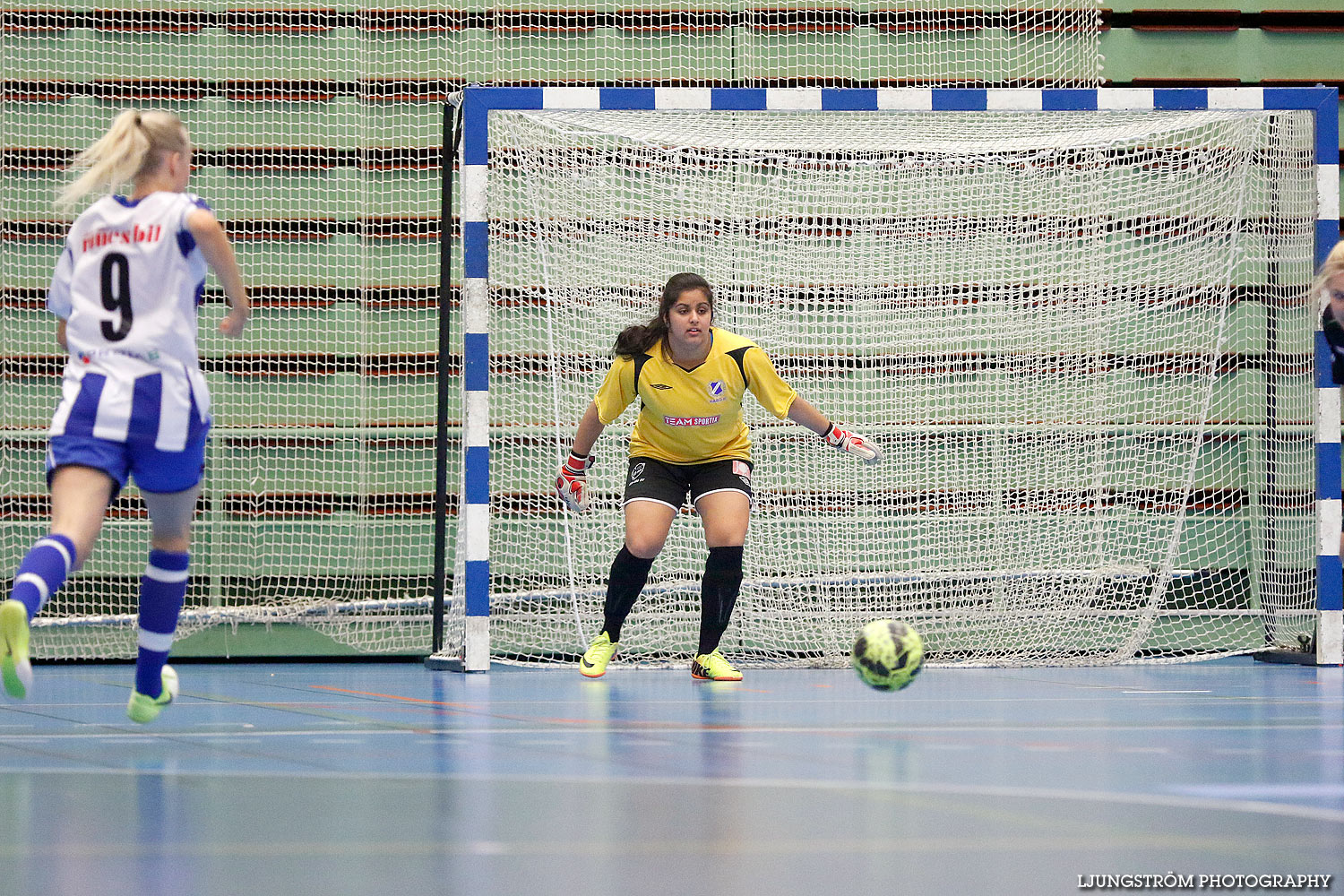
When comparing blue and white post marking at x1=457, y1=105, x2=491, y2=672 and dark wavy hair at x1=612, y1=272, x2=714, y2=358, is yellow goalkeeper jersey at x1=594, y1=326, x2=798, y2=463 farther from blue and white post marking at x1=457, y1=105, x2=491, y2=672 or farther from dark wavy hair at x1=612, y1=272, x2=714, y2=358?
blue and white post marking at x1=457, y1=105, x2=491, y2=672

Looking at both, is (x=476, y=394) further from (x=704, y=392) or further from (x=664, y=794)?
(x=664, y=794)

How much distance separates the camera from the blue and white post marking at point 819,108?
6719 mm

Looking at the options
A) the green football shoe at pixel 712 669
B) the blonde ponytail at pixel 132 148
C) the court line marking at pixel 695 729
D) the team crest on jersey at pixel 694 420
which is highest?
the blonde ponytail at pixel 132 148

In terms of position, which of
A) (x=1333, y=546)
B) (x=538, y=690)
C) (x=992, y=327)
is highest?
(x=992, y=327)

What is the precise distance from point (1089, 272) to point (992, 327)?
579 millimetres

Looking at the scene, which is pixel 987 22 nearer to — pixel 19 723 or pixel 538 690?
pixel 538 690

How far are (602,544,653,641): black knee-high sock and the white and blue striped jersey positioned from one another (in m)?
2.61

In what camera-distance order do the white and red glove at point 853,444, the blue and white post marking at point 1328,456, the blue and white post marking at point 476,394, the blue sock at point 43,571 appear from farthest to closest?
the blue and white post marking at point 1328,456, the blue and white post marking at point 476,394, the white and red glove at point 853,444, the blue sock at point 43,571

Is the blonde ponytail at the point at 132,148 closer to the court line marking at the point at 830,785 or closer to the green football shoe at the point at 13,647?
the green football shoe at the point at 13,647

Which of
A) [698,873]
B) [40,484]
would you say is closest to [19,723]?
[698,873]

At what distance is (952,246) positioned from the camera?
7766 mm

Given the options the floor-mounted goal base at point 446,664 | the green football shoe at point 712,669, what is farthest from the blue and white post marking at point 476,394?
the green football shoe at point 712,669

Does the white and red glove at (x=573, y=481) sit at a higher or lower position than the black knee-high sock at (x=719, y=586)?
higher

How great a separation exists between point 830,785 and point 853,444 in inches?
119
